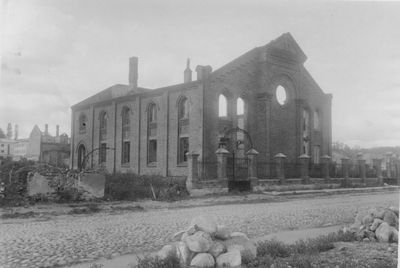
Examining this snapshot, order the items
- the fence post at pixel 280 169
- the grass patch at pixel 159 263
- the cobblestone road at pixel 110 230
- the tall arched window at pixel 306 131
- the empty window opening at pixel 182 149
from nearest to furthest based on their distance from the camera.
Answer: the grass patch at pixel 159 263 → the cobblestone road at pixel 110 230 → the fence post at pixel 280 169 → the empty window opening at pixel 182 149 → the tall arched window at pixel 306 131

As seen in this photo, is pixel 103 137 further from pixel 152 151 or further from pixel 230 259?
pixel 230 259

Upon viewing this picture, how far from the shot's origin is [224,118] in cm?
2525

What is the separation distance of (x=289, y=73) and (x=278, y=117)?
3227 mm

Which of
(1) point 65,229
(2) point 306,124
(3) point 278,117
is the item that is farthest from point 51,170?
(2) point 306,124

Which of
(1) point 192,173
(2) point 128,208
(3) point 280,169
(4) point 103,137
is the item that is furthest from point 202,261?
(4) point 103,137

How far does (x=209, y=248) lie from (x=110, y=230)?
12.2 feet

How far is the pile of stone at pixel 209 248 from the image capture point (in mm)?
5980

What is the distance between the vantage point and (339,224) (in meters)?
10.9

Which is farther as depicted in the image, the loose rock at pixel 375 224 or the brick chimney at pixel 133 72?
the brick chimney at pixel 133 72

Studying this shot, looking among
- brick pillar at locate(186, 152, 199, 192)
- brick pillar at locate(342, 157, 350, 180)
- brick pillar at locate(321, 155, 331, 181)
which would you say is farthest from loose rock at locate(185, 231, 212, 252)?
brick pillar at locate(342, 157, 350, 180)

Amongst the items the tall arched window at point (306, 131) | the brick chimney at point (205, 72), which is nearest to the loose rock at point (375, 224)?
the brick chimney at point (205, 72)

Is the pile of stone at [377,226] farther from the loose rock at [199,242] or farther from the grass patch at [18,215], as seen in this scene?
the grass patch at [18,215]

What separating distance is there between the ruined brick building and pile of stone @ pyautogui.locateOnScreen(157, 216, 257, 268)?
1540cm

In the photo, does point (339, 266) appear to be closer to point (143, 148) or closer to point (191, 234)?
point (191, 234)
